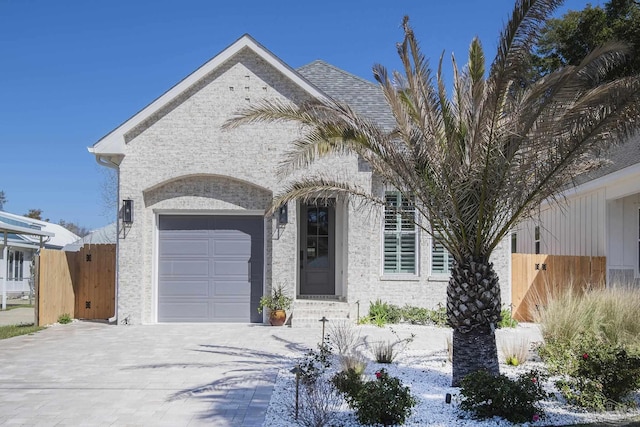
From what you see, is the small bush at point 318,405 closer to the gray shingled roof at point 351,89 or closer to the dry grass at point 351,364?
the dry grass at point 351,364

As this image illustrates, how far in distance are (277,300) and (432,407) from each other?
684 cm

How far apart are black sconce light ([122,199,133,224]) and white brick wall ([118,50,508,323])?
137 millimetres

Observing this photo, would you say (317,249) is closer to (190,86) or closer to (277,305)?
(277,305)

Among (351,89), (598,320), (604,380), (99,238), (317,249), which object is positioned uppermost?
(351,89)

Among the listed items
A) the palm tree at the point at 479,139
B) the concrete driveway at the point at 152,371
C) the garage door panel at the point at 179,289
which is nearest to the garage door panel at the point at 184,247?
the garage door panel at the point at 179,289

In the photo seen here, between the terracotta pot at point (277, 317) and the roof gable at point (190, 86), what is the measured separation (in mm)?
5178

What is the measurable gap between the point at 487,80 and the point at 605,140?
153 cm

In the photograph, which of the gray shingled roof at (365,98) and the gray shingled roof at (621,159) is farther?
the gray shingled roof at (365,98)

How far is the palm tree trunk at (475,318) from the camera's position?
691cm

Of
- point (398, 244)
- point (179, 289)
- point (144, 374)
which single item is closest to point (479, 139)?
point (144, 374)

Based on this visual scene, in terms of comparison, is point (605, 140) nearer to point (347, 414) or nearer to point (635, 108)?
point (635, 108)

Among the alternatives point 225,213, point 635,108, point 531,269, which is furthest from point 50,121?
point 635,108

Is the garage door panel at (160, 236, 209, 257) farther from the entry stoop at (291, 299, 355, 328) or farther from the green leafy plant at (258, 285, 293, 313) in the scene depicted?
the entry stoop at (291, 299, 355, 328)

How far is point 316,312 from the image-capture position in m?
12.8
